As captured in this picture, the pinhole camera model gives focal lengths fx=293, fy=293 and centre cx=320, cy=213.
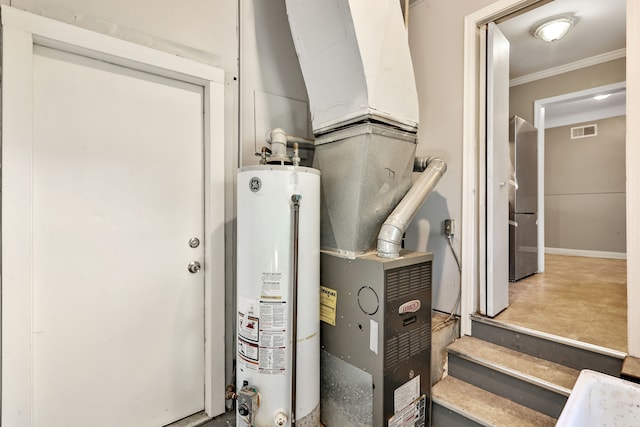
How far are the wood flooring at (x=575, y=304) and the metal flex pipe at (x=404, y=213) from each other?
1103 millimetres

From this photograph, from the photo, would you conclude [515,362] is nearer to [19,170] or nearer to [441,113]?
[441,113]

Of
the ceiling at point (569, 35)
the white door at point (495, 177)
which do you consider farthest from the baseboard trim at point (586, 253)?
the white door at point (495, 177)

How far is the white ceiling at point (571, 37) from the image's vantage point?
8.66 feet

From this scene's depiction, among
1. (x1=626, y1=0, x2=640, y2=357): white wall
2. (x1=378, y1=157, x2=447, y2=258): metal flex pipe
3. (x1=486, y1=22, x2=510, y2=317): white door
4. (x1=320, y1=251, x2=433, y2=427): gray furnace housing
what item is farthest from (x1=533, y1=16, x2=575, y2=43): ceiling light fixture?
(x1=320, y1=251, x2=433, y2=427): gray furnace housing

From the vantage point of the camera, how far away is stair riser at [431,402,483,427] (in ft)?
5.15

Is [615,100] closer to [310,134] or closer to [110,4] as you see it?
[310,134]

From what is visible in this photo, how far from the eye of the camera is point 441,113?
2209mm

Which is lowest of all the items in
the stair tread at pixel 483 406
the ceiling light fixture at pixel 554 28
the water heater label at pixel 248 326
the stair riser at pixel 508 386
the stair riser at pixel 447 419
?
the stair riser at pixel 447 419

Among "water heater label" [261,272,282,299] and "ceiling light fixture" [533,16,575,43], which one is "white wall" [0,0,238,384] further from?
"ceiling light fixture" [533,16,575,43]

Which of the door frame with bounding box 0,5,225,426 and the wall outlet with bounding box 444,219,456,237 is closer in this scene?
the door frame with bounding box 0,5,225,426

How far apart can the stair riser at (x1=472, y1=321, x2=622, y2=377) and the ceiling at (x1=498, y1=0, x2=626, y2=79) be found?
2472mm

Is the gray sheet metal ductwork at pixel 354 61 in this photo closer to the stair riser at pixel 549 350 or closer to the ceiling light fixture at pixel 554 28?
the stair riser at pixel 549 350

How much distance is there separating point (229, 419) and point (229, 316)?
1.90ft

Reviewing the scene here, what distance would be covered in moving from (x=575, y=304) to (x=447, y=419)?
5.35 ft
